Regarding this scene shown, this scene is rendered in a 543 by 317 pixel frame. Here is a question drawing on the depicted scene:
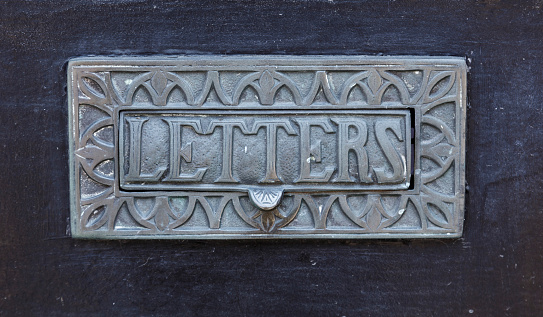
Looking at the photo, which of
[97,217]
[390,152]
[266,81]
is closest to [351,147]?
[390,152]

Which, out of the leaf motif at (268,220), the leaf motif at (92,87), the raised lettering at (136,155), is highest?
the leaf motif at (92,87)

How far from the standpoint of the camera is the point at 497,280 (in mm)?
726

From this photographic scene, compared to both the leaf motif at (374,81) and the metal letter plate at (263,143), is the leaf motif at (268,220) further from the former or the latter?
the leaf motif at (374,81)

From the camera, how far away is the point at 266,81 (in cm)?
69

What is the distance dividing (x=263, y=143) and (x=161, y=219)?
22 cm

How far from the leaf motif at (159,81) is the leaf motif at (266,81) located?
0.16 m

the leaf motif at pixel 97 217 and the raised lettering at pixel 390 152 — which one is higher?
the raised lettering at pixel 390 152

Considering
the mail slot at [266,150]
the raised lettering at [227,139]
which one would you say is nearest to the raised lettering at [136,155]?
the mail slot at [266,150]

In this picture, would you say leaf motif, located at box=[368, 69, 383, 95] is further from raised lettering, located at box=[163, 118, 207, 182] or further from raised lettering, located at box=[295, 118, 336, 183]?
raised lettering, located at box=[163, 118, 207, 182]

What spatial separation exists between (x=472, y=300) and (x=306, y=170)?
0.39 m

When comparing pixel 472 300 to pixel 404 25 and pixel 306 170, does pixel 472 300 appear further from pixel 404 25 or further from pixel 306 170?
pixel 404 25

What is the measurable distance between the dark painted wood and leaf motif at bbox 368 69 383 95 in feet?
0.15

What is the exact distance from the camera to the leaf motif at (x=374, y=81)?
690mm

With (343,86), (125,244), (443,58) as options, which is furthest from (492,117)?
(125,244)
